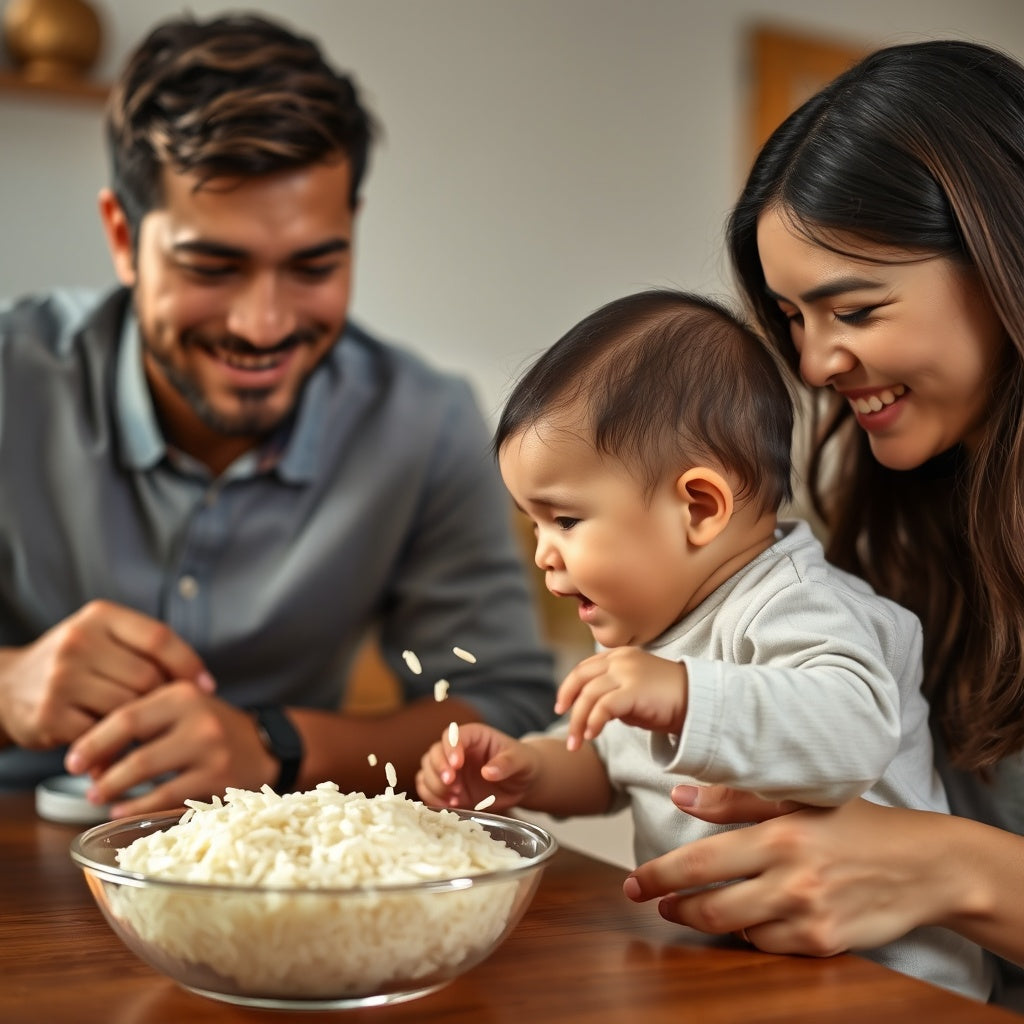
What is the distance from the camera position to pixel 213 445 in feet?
7.16

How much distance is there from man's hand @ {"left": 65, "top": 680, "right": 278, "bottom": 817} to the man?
22 cm

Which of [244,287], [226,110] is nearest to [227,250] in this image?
[244,287]

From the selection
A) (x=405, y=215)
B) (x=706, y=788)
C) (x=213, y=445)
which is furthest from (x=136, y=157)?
(x=405, y=215)

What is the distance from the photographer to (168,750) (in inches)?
54.1

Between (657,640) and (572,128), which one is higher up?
(572,128)

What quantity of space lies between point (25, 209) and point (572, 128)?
1.88 metres

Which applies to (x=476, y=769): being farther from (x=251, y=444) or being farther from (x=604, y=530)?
(x=251, y=444)

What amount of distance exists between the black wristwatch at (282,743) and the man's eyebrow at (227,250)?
0.69 m

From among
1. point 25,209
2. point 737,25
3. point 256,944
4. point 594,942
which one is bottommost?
point 594,942

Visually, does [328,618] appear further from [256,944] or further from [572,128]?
[572,128]

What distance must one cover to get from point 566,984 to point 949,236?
695 mm

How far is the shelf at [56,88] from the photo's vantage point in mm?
3226

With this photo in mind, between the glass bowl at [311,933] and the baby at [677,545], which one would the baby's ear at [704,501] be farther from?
the glass bowl at [311,933]

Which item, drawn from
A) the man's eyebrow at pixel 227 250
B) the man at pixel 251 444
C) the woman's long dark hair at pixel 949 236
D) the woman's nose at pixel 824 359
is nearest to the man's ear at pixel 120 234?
the man at pixel 251 444
